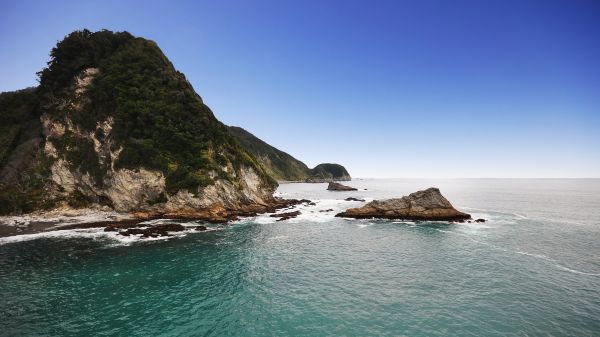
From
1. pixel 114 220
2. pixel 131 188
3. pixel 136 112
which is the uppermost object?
pixel 136 112

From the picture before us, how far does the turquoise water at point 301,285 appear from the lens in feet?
58.5

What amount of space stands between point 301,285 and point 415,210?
137 ft

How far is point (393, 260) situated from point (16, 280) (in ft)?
118

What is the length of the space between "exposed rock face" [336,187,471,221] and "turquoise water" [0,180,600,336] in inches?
609

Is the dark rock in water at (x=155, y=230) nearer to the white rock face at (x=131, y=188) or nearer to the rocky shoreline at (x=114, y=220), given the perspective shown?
the rocky shoreline at (x=114, y=220)

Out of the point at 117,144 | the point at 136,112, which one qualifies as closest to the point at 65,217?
the point at 117,144

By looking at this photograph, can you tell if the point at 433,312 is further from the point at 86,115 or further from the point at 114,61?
the point at 114,61

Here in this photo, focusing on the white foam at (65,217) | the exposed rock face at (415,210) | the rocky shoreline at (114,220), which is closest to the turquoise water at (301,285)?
the rocky shoreline at (114,220)

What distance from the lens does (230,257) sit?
3192 cm

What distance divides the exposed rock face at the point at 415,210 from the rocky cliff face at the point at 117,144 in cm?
2768

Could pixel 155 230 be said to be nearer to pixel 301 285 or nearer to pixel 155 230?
pixel 155 230

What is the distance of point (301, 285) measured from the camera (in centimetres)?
2420

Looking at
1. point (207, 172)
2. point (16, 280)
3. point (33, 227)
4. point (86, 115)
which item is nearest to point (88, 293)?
point (16, 280)

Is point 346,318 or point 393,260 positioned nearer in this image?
point 346,318
